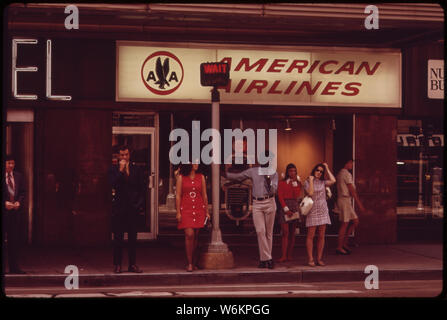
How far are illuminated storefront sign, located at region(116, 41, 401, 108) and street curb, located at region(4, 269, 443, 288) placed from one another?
4723 mm

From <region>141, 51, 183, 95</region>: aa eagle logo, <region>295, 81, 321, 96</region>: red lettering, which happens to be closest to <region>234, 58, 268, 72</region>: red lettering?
<region>295, 81, 321, 96</region>: red lettering

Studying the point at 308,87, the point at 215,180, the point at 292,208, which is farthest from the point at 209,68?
the point at 308,87

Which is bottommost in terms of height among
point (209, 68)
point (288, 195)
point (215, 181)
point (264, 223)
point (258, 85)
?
point (264, 223)

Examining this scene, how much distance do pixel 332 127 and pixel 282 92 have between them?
137 centimetres

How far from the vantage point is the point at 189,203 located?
12.4 m

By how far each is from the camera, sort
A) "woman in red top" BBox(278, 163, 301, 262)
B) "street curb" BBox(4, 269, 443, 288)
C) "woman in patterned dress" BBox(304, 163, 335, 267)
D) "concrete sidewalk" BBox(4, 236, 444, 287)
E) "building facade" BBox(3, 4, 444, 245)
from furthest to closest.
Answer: "building facade" BBox(3, 4, 444, 245) < "woman in red top" BBox(278, 163, 301, 262) < "woman in patterned dress" BBox(304, 163, 335, 267) < "concrete sidewalk" BBox(4, 236, 444, 287) < "street curb" BBox(4, 269, 443, 288)

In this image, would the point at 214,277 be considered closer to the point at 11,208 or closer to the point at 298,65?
the point at 11,208

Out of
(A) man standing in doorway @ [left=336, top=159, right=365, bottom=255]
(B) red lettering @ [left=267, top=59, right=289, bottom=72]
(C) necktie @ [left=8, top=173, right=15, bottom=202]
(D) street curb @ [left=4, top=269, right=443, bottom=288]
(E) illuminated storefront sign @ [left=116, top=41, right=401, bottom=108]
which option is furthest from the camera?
(B) red lettering @ [left=267, top=59, right=289, bottom=72]

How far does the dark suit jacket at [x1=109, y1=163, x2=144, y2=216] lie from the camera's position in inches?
472

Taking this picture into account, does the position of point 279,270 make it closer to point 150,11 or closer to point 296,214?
point 296,214

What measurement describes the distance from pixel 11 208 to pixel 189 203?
2727mm

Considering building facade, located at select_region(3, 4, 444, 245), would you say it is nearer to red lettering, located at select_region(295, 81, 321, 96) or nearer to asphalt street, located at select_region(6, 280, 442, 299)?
red lettering, located at select_region(295, 81, 321, 96)
